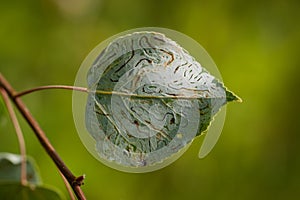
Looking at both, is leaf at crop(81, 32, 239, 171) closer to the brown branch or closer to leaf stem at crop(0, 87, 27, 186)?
the brown branch

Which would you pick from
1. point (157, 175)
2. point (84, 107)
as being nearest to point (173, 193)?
point (157, 175)

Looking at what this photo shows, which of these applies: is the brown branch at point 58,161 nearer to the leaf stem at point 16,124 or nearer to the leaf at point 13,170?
the leaf stem at point 16,124

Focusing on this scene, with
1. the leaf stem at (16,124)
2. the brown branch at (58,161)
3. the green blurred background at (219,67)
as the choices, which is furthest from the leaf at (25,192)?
the green blurred background at (219,67)

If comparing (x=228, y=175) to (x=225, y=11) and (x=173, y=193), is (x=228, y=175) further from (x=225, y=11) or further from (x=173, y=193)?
(x=225, y=11)

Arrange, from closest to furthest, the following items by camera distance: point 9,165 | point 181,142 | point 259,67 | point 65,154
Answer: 1. point 181,142
2. point 9,165
3. point 65,154
4. point 259,67

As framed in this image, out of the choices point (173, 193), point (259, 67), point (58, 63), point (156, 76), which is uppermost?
point (58, 63)

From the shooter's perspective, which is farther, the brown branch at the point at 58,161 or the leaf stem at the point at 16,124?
the leaf stem at the point at 16,124
